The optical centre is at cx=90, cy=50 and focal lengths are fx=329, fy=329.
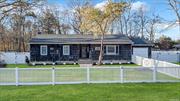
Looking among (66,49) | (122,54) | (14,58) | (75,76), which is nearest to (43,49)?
(66,49)

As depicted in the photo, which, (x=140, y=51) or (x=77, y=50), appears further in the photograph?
(x=140, y=51)

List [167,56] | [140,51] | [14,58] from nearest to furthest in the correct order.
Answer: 1. [14,58]
2. [140,51]
3. [167,56]

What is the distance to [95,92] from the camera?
Result: 45.8 ft

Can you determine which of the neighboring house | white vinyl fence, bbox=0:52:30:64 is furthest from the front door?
white vinyl fence, bbox=0:52:30:64

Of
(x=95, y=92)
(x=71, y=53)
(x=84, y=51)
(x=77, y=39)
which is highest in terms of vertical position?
(x=77, y=39)

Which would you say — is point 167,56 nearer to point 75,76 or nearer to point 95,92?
point 75,76

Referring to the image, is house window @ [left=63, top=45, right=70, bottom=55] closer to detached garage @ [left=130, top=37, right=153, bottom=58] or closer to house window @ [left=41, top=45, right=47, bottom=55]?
house window @ [left=41, top=45, right=47, bottom=55]

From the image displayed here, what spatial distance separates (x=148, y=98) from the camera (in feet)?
41.0

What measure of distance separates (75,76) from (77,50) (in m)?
21.5

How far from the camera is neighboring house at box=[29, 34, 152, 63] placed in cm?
3803

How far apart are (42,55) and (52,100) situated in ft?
85.9

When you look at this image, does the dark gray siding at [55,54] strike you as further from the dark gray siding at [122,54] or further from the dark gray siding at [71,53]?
the dark gray siding at [122,54]

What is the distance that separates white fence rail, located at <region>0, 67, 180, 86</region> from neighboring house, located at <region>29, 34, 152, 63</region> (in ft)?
65.4

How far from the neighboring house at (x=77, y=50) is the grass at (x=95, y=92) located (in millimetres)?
21779
